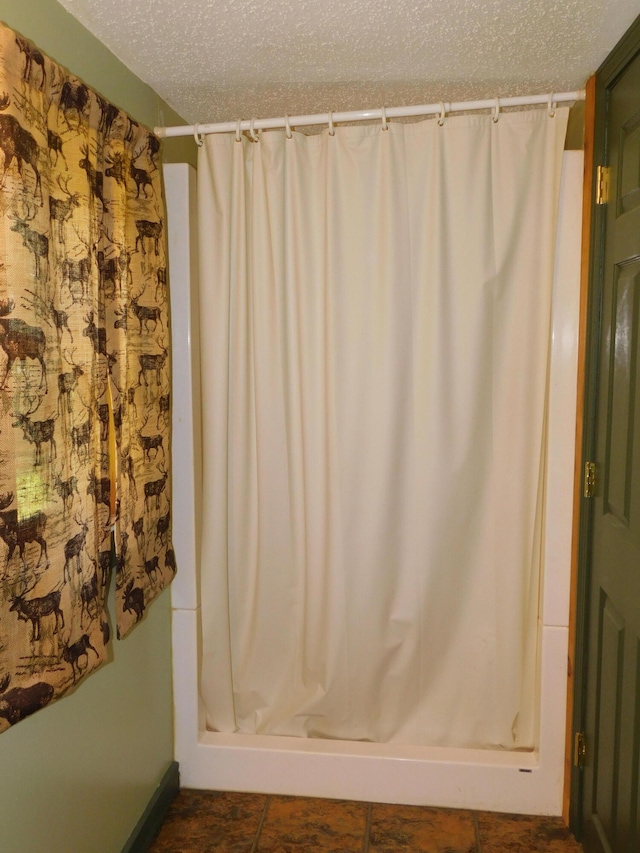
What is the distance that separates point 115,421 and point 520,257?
1.30 m

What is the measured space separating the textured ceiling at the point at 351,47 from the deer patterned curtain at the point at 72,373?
0.76 feet

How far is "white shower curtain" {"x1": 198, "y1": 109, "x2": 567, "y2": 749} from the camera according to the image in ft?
6.46

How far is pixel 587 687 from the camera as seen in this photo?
74.9 inches

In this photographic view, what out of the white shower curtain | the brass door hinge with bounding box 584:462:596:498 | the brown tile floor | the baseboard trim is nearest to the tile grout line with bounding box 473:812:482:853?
the brown tile floor

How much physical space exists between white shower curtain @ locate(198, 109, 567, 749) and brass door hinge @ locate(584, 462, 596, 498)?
0.16 m

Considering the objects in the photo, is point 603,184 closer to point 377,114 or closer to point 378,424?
point 377,114

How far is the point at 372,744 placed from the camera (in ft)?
7.12

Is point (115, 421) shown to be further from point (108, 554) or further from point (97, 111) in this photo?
point (97, 111)

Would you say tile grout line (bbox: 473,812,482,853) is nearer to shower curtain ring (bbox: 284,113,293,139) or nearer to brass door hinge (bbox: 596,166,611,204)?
brass door hinge (bbox: 596,166,611,204)

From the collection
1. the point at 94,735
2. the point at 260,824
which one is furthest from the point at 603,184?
the point at 260,824

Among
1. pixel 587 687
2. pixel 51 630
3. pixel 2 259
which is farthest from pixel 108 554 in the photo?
pixel 587 687

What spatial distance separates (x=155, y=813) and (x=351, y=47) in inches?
91.8

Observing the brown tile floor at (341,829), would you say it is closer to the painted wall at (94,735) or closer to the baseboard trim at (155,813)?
the baseboard trim at (155,813)

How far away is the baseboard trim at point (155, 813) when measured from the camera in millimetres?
1882
